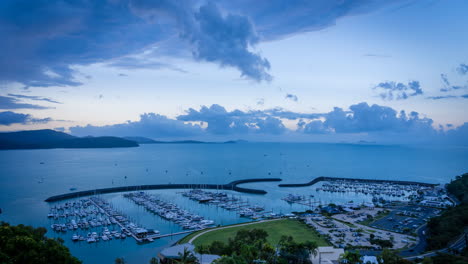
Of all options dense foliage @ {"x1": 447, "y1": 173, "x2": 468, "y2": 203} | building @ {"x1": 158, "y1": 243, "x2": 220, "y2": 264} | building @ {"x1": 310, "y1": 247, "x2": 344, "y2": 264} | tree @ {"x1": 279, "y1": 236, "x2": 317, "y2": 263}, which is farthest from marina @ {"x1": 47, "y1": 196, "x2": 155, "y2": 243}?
dense foliage @ {"x1": 447, "y1": 173, "x2": 468, "y2": 203}

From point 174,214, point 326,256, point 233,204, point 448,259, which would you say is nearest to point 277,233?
point 326,256

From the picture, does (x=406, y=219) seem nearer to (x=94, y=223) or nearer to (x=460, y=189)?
(x=460, y=189)

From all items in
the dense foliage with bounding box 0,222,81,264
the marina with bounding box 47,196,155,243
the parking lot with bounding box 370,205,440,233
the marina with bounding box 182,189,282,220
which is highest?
the dense foliage with bounding box 0,222,81,264

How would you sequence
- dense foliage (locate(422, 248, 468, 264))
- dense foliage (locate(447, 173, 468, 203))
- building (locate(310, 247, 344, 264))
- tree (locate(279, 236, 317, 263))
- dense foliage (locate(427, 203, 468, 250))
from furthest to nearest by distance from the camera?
dense foliage (locate(447, 173, 468, 203))
dense foliage (locate(427, 203, 468, 250))
building (locate(310, 247, 344, 264))
tree (locate(279, 236, 317, 263))
dense foliage (locate(422, 248, 468, 264))

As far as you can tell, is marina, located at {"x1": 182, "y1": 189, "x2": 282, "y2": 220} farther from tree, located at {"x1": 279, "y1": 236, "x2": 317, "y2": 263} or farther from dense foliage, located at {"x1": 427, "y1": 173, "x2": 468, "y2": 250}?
tree, located at {"x1": 279, "y1": 236, "x2": 317, "y2": 263}

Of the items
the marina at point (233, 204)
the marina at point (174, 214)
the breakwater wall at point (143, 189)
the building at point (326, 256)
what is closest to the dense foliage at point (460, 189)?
the marina at point (233, 204)

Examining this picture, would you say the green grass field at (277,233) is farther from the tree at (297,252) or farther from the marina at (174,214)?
the tree at (297,252)

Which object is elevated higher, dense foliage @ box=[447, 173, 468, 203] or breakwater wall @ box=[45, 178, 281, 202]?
dense foliage @ box=[447, 173, 468, 203]

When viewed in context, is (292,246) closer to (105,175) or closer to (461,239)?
(461,239)

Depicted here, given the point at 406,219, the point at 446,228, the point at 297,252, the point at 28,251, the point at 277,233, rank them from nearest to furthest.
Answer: the point at 28,251 → the point at 297,252 → the point at 446,228 → the point at 277,233 → the point at 406,219

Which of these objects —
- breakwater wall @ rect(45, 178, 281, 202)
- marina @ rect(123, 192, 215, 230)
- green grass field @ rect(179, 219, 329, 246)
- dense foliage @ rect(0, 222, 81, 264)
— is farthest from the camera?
breakwater wall @ rect(45, 178, 281, 202)
